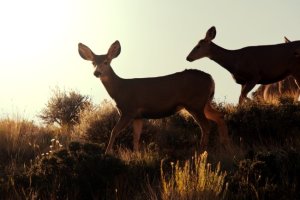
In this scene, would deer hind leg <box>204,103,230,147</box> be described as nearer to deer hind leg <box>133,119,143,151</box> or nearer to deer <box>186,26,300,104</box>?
deer hind leg <box>133,119,143,151</box>

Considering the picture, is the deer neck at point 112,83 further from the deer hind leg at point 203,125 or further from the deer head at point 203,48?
the deer head at point 203,48

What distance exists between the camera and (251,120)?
47.8ft

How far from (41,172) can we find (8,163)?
11.6 ft

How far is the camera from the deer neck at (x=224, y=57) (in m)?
17.3

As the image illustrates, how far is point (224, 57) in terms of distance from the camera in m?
17.5

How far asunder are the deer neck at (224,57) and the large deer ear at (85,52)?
147 inches

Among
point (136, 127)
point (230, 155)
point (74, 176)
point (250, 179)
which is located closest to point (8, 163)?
point (136, 127)

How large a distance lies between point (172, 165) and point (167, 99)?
5.13 meters

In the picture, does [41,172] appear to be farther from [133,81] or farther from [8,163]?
[133,81]

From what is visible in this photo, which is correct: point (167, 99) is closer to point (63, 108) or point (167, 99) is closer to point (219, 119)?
point (219, 119)

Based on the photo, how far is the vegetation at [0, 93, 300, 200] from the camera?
8.93m

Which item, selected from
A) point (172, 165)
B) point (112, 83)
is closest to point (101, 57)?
point (112, 83)

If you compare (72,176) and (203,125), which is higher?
(203,125)

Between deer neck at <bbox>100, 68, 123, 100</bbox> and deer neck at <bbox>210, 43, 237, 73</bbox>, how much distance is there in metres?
3.58
